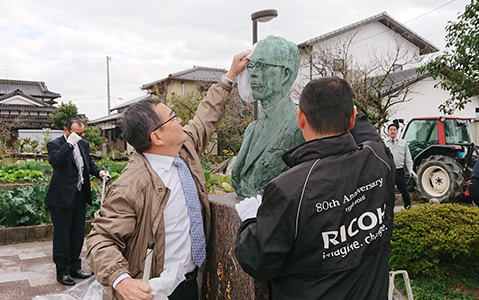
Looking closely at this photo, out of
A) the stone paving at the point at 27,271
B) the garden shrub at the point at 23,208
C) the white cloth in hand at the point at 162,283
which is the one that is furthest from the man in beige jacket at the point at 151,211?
the garden shrub at the point at 23,208

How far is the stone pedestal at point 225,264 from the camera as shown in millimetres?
2367

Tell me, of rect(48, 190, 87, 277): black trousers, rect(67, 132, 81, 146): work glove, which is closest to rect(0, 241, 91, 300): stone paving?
rect(48, 190, 87, 277): black trousers

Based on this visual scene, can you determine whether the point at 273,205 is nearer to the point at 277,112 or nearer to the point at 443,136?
the point at 277,112

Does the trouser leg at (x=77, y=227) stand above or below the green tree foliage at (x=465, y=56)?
below

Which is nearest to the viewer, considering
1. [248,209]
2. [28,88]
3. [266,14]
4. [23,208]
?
[248,209]

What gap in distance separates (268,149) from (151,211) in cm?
88

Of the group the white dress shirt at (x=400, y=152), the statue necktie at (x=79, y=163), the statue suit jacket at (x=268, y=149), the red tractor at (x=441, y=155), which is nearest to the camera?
the statue suit jacket at (x=268, y=149)

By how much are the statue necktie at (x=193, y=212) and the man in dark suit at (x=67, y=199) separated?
9.29ft

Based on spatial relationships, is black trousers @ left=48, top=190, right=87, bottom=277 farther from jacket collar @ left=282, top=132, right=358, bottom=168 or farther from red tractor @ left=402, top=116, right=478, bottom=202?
red tractor @ left=402, top=116, right=478, bottom=202

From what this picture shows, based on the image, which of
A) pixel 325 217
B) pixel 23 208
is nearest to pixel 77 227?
pixel 23 208

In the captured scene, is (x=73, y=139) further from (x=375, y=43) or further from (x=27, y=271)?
(x=375, y=43)

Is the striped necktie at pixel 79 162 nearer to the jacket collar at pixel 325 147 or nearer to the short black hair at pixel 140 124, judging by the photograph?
the short black hair at pixel 140 124

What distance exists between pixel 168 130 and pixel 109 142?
109ft

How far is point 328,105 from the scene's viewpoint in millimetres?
1508
